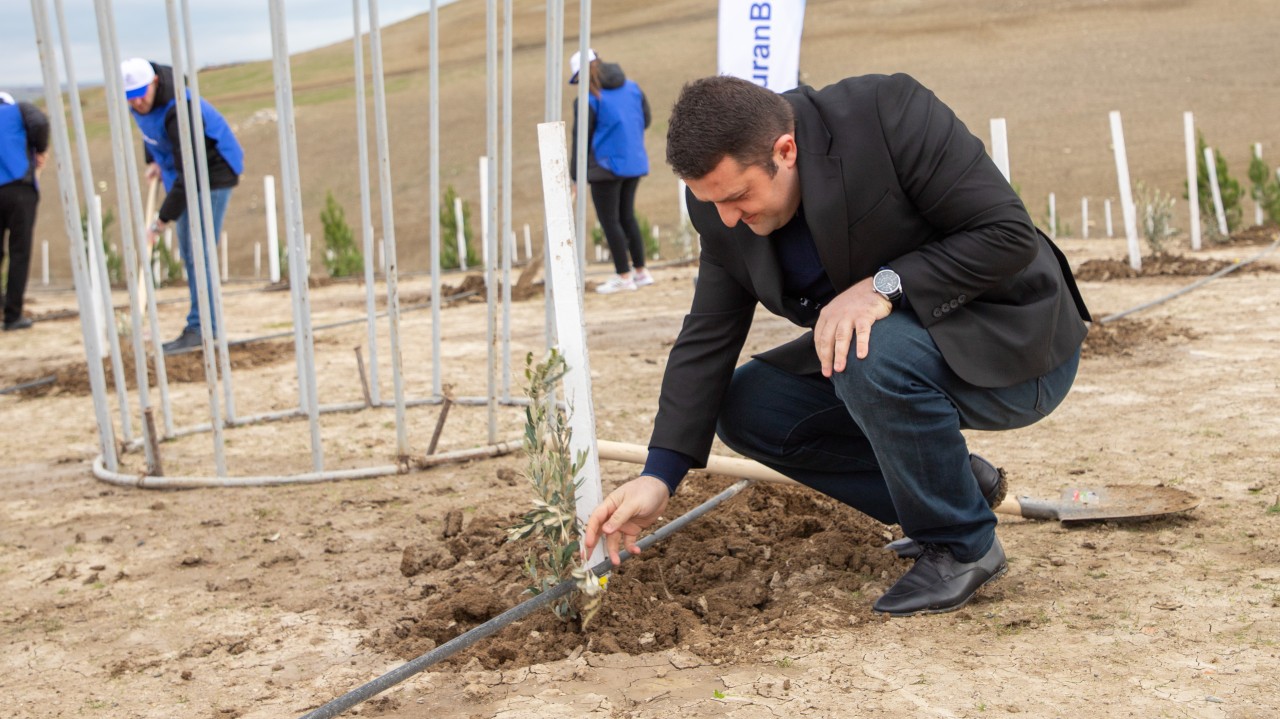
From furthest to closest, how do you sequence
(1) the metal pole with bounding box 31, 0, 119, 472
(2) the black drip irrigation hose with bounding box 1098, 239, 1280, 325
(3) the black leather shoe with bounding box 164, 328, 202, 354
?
(3) the black leather shoe with bounding box 164, 328, 202, 354 < (2) the black drip irrigation hose with bounding box 1098, 239, 1280, 325 < (1) the metal pole with bounding box 31, 0, 119, 472

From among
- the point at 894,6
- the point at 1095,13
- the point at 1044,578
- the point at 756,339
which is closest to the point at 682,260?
the point at 756,339

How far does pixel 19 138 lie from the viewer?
7.71 metres

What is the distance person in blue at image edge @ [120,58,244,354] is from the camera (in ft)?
17.8

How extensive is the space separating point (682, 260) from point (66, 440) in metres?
7.42

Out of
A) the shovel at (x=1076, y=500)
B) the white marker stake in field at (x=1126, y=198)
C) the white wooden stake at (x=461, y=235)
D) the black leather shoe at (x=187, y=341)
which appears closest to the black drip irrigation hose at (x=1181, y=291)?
the white marker stake in field at (x=1126, y=198)

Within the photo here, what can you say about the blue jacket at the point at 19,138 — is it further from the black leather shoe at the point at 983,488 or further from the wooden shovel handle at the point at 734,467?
the black leather shoe at the point at 983,488

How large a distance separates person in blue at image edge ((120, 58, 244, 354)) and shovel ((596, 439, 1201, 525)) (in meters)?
3.46

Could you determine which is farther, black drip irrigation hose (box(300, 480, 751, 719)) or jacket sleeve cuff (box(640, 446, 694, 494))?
jacket sleeve cuff (box(640, 446, 694, 494))

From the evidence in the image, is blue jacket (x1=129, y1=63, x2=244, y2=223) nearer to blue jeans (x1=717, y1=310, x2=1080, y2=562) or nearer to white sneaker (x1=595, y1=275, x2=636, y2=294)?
white sneaker (x1=595, y1=275, x2=636, y2=294)

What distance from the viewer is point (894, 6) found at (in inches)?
1789

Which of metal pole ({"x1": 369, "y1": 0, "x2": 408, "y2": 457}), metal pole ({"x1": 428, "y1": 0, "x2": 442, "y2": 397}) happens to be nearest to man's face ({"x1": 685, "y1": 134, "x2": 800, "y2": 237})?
metal pole ({"x1": 369, "y1": 0, "x2": 408, "y2": 457})

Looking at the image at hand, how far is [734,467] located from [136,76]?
4.01 meters

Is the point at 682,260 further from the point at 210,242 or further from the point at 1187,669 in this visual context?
the point at 1187,669

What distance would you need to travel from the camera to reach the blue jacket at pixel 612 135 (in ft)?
24.9
